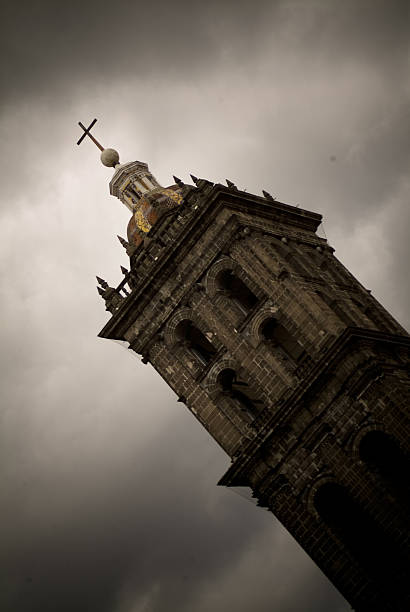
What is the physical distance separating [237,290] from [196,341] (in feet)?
9.73

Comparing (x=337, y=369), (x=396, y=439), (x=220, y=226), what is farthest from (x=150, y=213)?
(x=396, y=439)

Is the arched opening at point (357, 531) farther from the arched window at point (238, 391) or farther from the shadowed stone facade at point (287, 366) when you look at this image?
the arched window at point (238, 391)

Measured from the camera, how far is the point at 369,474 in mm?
25938

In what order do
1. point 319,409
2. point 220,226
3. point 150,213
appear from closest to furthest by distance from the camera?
point 319,409
point 220,226
point 150,213

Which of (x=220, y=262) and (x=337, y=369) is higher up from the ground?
(x=220, y=262)

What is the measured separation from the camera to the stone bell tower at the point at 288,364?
26.0m

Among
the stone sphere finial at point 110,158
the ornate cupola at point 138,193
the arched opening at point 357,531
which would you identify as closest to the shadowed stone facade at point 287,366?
the arched opening at point 357,531

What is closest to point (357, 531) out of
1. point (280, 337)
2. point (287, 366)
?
point (287, 366)

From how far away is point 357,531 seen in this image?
27.5m

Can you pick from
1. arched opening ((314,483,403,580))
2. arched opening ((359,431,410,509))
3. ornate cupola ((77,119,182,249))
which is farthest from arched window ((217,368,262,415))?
ornate cupola ((77,119,182,249))

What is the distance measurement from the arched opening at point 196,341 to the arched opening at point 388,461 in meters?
7.67

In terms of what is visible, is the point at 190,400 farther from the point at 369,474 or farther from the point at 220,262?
the point at 369,474

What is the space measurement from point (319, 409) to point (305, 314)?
11.7 ft

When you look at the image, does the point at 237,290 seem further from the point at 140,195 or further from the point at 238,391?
the point at 140,195
